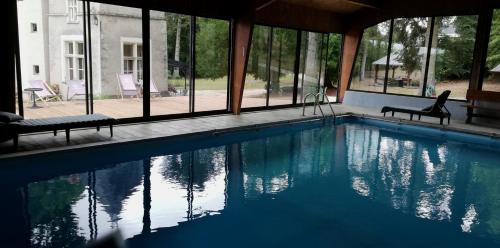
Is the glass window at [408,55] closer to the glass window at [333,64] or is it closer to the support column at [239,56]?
the glass window at [333,64]

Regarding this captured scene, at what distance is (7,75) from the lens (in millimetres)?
5672

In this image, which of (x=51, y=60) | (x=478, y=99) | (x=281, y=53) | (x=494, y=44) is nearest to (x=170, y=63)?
(x=51, y=60)

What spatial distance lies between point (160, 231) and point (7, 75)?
4057mm

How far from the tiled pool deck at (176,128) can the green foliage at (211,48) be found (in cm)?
111

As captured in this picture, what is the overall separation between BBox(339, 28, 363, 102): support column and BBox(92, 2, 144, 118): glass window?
6.86 meters

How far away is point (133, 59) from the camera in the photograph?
307 inches

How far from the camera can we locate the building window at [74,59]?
691 cm

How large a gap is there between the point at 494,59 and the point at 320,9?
15.5ft

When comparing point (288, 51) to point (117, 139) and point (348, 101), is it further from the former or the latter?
point (117, 139)

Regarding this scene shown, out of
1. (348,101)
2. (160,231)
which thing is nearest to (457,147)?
(348,101)

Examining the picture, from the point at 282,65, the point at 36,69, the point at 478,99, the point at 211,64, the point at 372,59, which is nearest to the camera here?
the point at 36,69

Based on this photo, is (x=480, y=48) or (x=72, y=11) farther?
(x=480, y=48)

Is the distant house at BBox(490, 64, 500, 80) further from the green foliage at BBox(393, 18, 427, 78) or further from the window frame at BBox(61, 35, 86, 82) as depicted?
the window frame at BBox(61, 35, 86, 82)

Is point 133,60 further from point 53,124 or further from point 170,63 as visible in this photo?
point 53,124
